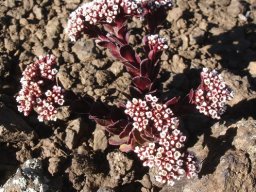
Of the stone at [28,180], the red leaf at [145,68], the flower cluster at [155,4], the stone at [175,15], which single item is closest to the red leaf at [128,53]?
the red leaf at [145,68]

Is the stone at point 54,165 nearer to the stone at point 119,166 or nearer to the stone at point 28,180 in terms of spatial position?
the stone at point 28,180

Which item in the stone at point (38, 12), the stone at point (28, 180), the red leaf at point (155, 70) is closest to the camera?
the stone at point (28, 180)

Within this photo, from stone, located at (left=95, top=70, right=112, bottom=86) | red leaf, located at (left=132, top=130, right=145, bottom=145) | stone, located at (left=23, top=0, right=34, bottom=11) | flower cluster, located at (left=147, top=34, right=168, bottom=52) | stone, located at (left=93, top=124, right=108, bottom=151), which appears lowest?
stone, located at (left=93, top=124, right=108, bottom=151)

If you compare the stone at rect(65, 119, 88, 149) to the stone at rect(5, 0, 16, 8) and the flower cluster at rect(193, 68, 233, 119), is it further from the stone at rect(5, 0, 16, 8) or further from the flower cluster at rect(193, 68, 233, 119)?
the stone at rect(5, 0, 16, 8)

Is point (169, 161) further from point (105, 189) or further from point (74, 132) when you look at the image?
point (74, 132)

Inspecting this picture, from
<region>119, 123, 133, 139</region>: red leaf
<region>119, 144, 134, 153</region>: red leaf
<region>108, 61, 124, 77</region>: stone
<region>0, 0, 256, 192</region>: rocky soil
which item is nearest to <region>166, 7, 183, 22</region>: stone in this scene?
<region>0, 0, 256, 192</region>: rocky soil
